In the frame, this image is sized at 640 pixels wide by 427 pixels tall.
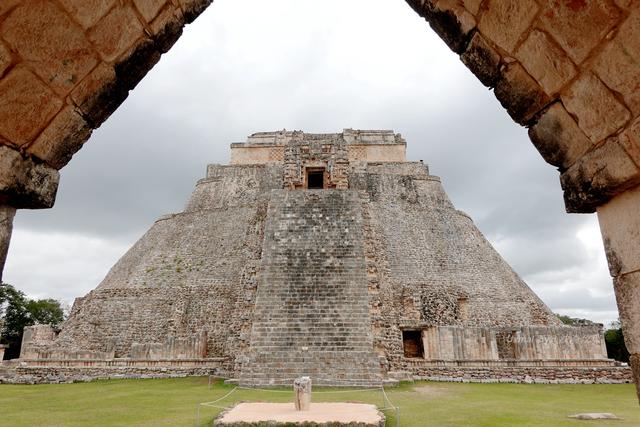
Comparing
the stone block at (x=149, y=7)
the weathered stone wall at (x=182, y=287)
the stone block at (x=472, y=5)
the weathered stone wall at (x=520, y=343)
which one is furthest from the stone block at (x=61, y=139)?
the weathered stone wall at (x=520, y=343)

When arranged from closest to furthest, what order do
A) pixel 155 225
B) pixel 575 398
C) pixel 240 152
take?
pixel 575 398 → pixel 155 225 → pixel 240 152

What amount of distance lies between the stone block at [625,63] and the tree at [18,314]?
29.7 meters

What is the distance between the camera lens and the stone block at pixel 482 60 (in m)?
2.11

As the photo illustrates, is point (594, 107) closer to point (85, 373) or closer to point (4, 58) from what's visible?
point (4, 58)

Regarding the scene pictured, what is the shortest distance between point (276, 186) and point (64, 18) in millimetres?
21970

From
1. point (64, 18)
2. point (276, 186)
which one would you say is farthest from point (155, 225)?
point (64, 18)

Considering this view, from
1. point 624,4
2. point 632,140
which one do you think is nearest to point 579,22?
point 624,4

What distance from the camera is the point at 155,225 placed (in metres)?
23.0

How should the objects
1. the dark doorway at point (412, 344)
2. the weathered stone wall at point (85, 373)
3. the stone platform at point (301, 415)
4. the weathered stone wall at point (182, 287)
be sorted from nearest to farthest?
the stone platform at point (301, 415) → the weathered stone wall at point (85, 373) → the dark doorway at point (412, 344) → the weathered stone wall at point (182, 287)

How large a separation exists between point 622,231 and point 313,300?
10402 mm

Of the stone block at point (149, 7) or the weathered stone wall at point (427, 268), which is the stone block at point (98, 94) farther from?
the weathered stone wall at point (427, 268)

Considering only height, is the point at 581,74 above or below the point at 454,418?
above

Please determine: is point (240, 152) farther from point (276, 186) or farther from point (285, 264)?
point (285, 264)

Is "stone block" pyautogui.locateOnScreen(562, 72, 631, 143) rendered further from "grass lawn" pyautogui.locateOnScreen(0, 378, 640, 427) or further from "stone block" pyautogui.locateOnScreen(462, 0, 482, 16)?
"grass lawn" pyautogui.locateOnScreen(0, 378, 640, 427)
